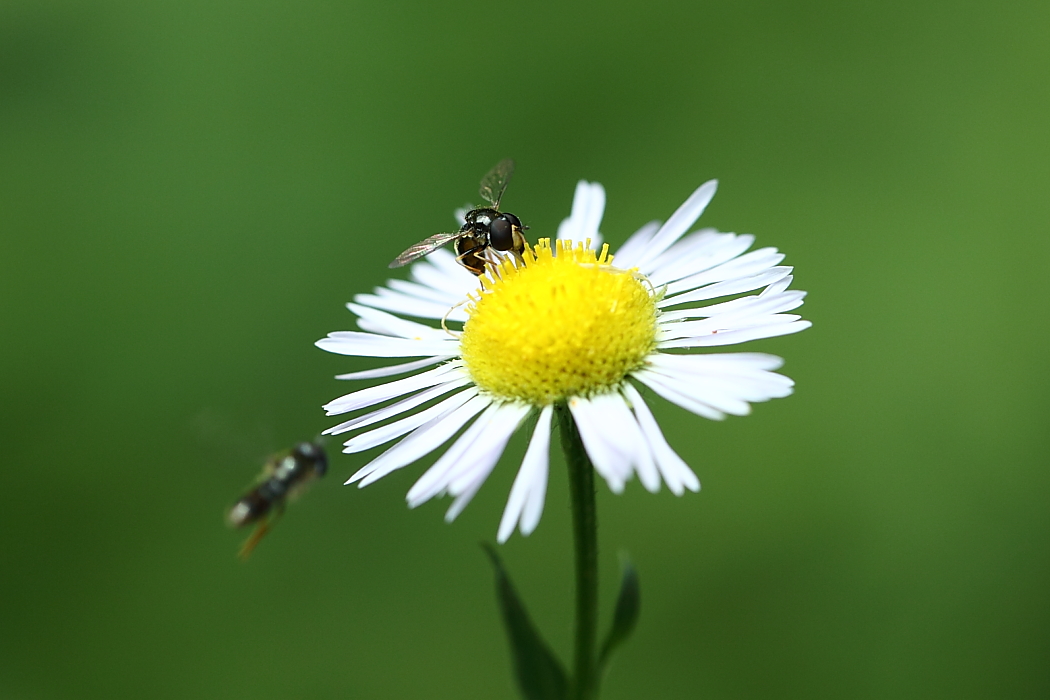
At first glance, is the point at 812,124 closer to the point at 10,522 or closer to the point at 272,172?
the point at 272,172

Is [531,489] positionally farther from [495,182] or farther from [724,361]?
[495,182]

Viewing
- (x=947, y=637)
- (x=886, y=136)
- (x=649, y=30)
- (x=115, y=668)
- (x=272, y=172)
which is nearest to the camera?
(x=947, y=637)

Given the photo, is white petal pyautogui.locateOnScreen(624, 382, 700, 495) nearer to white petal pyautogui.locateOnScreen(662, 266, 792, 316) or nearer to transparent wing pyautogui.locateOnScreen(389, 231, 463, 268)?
white petal pyautogui.locateOnScreen(662, 266, 792, 316)

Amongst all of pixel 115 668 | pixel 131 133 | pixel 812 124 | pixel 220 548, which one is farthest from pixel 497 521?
pixel 131 133

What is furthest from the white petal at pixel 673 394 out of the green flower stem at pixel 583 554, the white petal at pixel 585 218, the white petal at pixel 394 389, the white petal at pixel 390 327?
the white petal at pixel 585 218

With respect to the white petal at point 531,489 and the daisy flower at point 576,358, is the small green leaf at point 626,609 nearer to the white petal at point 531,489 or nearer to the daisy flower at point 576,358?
the daisy flower at point 576,358

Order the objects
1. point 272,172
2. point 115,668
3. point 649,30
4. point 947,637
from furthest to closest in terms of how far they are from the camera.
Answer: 1. point 649,30
2. point 272,172
3. point 115,668
4. point 947,637

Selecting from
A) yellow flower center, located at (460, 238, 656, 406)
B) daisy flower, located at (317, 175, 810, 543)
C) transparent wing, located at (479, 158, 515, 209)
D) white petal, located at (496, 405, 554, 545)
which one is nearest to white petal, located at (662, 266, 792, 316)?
daisy flower, located at (317, 175, 810, 543)

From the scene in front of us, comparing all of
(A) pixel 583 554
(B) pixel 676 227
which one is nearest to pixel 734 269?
(B) pixel 676 227
